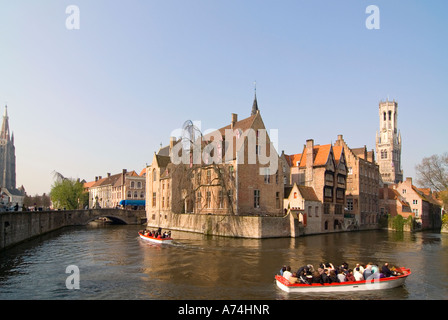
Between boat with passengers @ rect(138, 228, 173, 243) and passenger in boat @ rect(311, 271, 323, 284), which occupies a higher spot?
passenger in boat @ rect(311, 271, 323, 284)

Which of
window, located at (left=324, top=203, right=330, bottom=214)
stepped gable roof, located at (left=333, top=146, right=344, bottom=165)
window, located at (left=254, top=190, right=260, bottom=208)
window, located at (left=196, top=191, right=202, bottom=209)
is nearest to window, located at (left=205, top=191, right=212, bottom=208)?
window, located at (left=196, top=191, right=202, bottom=209)

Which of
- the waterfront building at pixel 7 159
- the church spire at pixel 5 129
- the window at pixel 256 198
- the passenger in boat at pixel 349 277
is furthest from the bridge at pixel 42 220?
the church spire at pixel 5 129

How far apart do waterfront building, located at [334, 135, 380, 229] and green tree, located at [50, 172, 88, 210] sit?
211 feet

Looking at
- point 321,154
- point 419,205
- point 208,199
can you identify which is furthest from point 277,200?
point 419,205

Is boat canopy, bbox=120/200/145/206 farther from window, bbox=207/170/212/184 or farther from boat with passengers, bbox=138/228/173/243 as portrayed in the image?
boat with passengers, bbox=138/228/173/243

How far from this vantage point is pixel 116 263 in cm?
2905

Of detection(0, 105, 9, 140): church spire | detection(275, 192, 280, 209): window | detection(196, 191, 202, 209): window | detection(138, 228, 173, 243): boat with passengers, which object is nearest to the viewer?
detection(138, 228, 173, 243): boat with passengers

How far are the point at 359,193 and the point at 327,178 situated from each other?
11.9m

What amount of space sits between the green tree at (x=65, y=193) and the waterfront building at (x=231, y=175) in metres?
43.3

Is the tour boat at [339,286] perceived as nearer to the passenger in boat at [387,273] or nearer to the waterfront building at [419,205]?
the passenger in boat at [387,273]

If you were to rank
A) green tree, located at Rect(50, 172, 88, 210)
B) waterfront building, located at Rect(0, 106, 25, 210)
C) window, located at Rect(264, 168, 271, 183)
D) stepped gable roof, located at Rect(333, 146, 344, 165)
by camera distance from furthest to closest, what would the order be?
waterfront building, located at Rect(0, 106, 25, 210) < green tree, located at Rect(50, 172, 88, 210) < stepped gable roof, located at Rect(333, 146, 344, 165) < window, located at Rect(264, 168, 271, 183)

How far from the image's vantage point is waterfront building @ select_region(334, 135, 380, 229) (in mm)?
66062

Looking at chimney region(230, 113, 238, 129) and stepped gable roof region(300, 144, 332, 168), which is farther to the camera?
chimney region(230, 113, 238, 129)

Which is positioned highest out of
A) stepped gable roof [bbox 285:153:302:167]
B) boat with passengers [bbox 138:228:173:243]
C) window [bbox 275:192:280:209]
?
stepped gable roof [bbox 285:153:302:167]
